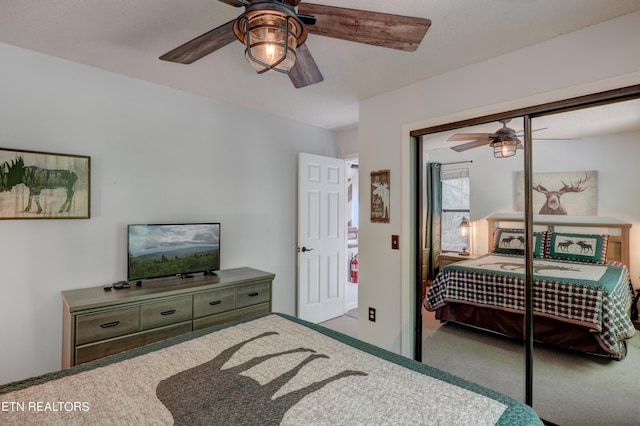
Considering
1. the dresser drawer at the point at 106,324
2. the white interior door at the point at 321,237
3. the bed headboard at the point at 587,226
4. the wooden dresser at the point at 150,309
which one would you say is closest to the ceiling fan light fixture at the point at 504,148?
the bed headboard at the point at 587,226

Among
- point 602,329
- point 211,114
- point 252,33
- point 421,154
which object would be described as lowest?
point 602,329

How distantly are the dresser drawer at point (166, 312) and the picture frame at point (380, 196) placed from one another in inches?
69.3

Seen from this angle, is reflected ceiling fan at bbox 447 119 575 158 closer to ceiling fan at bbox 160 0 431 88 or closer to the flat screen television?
ceiling fan at bbox 160 0 431 88

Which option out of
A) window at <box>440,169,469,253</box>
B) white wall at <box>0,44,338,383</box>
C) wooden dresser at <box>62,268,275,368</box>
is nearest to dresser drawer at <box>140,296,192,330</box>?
wooden dresser at <box>62,268,275,368</box>

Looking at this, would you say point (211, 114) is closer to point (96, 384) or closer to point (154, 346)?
point (154, 346)

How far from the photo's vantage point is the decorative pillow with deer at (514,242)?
213 cm

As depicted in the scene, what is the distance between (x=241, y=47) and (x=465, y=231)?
2106 millimetres

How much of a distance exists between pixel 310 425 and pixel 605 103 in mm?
2286

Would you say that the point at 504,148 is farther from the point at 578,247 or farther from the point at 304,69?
the point at 304,69

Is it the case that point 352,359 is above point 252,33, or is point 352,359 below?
below

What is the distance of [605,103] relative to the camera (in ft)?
6.10

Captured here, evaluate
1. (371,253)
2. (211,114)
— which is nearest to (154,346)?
(371,253)

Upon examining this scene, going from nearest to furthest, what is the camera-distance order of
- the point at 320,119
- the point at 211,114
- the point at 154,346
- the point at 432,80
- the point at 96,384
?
the point at 96,384
the point at 154,346
the point at 432,80
the point at 211,114
the point at 320,119

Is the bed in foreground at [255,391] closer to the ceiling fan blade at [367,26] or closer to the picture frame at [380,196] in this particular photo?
the ceiling fan blade at [367,26]
